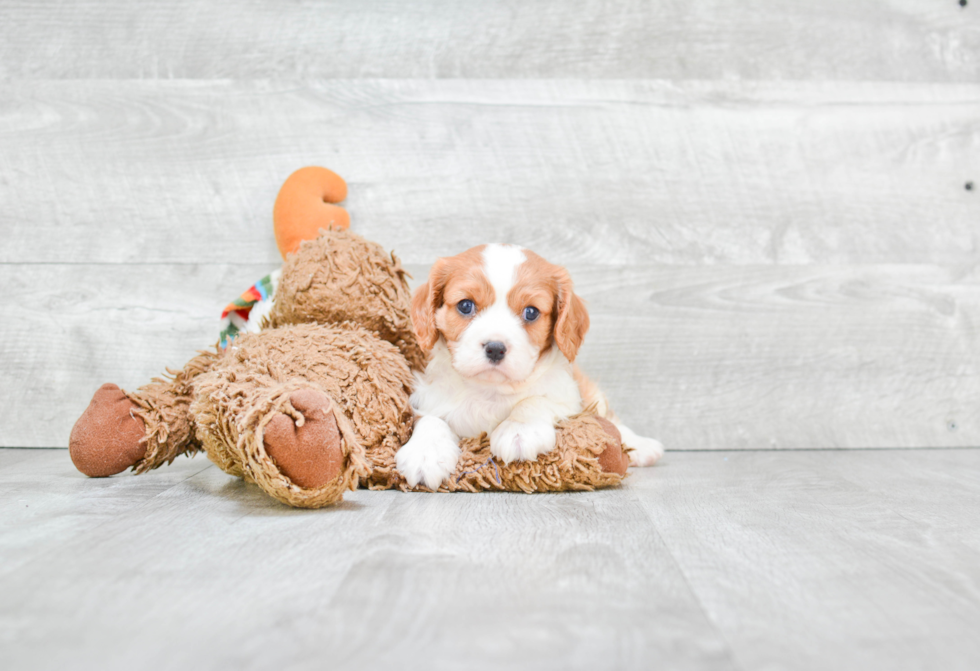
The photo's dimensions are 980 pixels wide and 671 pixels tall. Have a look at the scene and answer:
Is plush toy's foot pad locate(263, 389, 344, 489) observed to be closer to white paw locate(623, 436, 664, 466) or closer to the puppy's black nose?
the puppy's black nose

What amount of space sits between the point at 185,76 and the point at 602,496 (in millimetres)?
1535

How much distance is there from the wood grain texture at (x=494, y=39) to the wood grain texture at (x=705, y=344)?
1.78ft

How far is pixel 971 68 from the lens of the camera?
2043 mm

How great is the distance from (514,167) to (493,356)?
0.82m

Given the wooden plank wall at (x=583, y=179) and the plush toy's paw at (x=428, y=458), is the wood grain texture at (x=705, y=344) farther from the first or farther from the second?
the plush toy's paw at (x=428, y=458)

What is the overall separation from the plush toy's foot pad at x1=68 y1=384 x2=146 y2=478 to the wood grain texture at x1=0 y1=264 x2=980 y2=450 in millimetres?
541

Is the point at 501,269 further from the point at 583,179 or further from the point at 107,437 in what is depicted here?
the point at 107,437

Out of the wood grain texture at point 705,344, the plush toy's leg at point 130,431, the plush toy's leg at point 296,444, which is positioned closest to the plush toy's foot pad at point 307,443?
the plush toy's leg at point 296,444

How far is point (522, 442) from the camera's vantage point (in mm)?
1343

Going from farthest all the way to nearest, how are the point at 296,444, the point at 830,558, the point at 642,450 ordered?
1. the point at 642,450
2. the point at 296,444
3. the point at 830,558

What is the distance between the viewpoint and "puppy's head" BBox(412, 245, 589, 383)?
4.40 ft

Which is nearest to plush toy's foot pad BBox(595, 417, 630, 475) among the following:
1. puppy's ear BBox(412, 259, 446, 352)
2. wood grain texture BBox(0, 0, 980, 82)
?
puppy's ear BBox(412, 259, 446, 352)

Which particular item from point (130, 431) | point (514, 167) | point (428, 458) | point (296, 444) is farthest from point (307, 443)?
point (514, 167)

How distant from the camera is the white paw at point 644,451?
5.74ft
